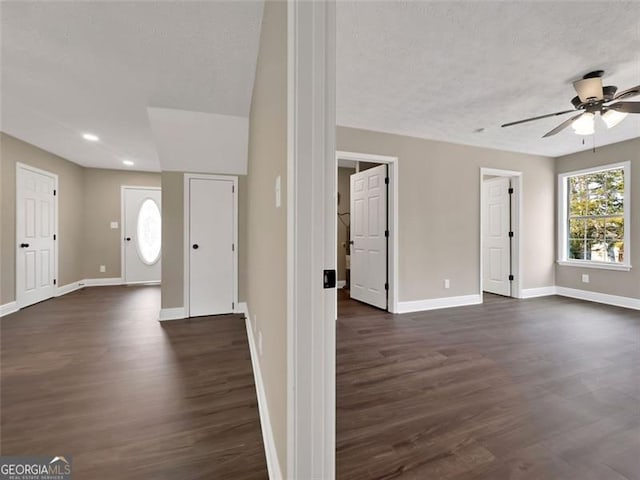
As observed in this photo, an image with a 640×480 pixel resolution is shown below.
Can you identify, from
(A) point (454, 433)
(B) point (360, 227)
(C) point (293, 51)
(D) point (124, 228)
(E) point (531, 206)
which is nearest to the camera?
(C) point (293, 51)

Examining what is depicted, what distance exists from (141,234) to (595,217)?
28.0 ft

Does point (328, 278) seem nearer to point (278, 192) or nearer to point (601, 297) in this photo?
point (278, 192)

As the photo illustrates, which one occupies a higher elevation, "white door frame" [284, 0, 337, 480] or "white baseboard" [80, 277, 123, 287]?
"white door frame" [284, 0, 337, 480]

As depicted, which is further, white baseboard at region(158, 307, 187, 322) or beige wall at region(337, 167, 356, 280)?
beige wall at region(337, 167, 356, 280)

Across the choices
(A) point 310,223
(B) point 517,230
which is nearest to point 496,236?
(B) point 517,230

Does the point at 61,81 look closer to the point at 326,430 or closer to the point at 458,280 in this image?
the point at 326,430

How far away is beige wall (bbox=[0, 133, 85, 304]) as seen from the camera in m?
3.80

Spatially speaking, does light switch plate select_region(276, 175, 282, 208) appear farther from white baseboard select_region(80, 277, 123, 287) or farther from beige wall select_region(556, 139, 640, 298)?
white baseboard select_region(80, 277, 123, 287)

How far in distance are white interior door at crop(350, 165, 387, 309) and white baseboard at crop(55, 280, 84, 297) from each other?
16.9 ft

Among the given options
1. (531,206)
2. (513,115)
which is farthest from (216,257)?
(531,206)

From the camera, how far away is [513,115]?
10.6 ft

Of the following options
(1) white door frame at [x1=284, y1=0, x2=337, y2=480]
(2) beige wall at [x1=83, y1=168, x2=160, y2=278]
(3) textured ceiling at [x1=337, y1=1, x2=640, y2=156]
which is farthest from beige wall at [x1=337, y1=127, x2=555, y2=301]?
(2) beige wall at [x1=83, y1=168, x2=160, y2=278]

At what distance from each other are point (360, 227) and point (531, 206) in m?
2.99

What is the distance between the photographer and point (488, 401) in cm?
185
